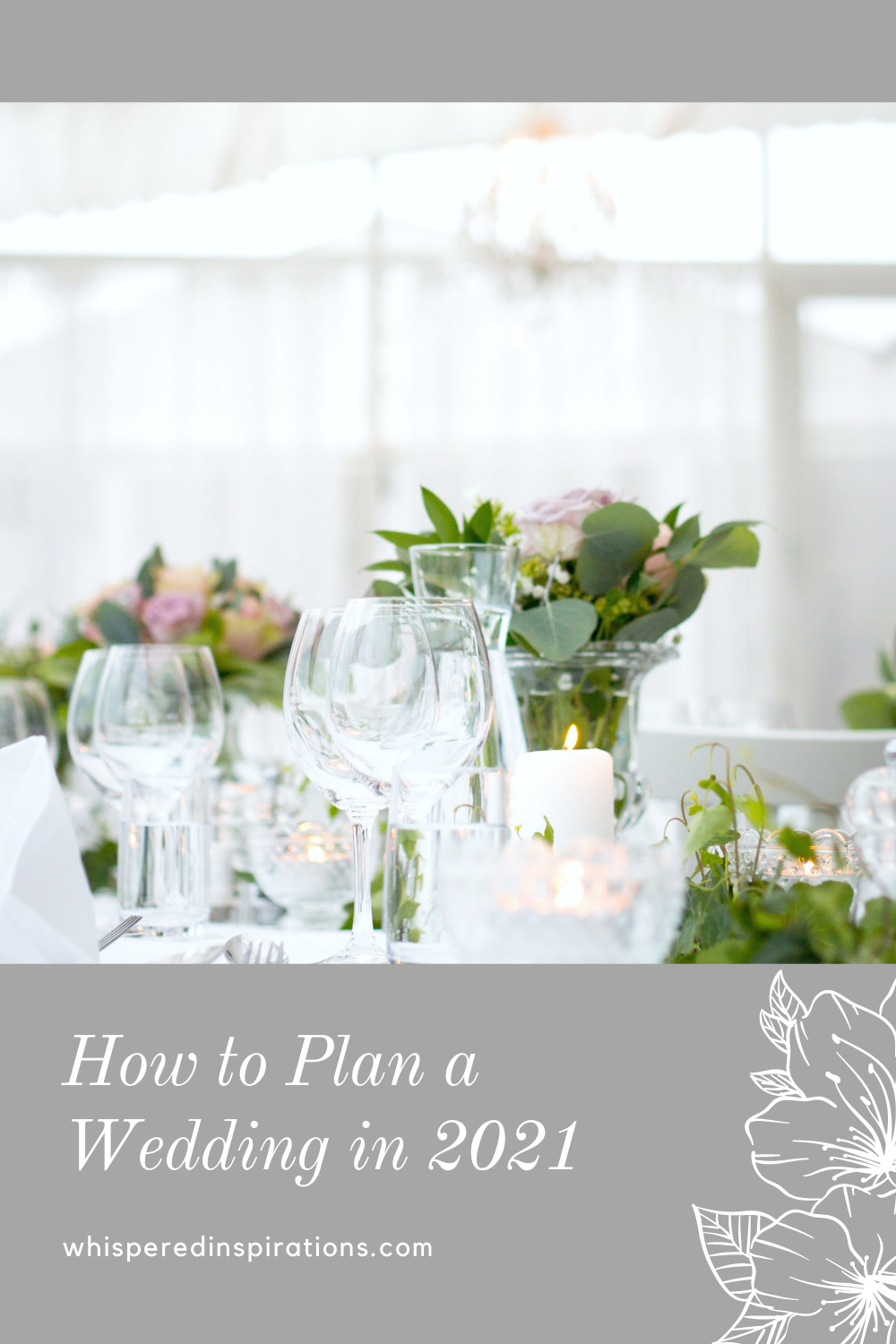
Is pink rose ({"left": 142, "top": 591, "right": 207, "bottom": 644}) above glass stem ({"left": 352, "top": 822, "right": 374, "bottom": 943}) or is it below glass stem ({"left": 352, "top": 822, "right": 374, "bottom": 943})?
above

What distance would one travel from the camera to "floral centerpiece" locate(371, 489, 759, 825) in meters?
0.82

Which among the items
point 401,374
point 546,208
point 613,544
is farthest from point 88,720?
point 401,374

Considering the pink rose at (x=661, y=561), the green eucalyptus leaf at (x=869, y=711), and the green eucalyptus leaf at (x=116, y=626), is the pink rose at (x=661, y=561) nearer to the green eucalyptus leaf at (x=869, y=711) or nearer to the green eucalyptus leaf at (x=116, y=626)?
the green eucalyptus leaf at (x=116, y=626)

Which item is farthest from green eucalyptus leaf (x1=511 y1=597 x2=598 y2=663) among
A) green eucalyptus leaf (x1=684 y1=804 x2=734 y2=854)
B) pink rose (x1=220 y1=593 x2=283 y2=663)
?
pink rose (x1=220 y1=593 x2=283 y2=663)

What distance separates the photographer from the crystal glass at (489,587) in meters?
0.73

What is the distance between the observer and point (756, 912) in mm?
427

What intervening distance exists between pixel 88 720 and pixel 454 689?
0.40m

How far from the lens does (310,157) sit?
294 cm

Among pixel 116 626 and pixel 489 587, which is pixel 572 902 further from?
pixel 116 626

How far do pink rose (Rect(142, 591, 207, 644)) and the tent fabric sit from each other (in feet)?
5.88
